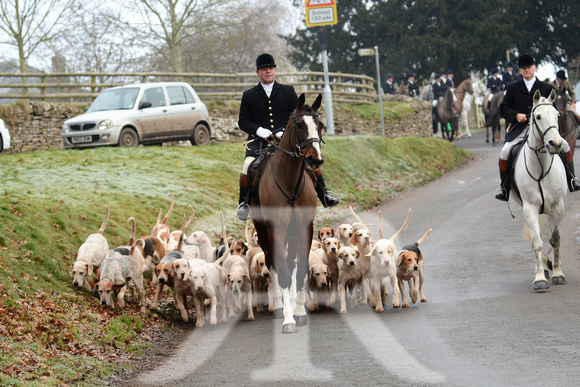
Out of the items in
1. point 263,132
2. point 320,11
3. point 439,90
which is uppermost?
point 320,11

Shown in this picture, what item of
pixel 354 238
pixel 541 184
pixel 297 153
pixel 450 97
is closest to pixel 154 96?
pixel 450 97

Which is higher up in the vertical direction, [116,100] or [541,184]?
[116,100]

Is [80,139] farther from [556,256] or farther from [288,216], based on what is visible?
[556,256]

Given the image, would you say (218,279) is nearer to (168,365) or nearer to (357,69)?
(168,365)

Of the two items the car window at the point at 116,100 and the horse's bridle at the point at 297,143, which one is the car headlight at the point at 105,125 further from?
the horse's bridle at the point at 297,143

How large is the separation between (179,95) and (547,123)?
51.6ft

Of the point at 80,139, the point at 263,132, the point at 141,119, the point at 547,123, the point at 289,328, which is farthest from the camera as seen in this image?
the point at 141,119

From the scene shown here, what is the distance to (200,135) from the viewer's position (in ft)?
80.7

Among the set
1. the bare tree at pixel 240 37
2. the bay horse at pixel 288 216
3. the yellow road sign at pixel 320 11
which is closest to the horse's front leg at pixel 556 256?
the bay horse at pixel 288 216

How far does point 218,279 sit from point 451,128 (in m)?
23.7

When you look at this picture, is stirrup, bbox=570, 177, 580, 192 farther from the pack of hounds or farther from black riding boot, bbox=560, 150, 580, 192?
the pack of hounds

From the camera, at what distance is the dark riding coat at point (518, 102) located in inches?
447

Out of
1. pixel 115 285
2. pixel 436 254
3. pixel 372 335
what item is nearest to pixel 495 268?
pixel 436 254

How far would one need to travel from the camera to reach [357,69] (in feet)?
154
